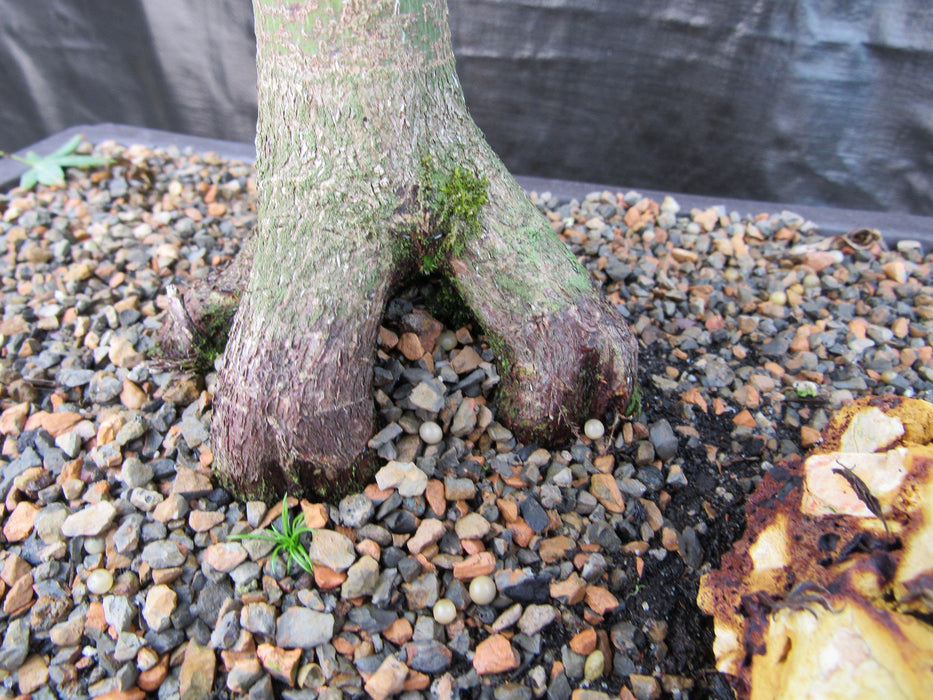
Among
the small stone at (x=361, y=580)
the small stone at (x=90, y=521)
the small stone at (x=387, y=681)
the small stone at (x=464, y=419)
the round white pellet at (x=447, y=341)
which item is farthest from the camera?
the round white pellet at (x=447, y=341)

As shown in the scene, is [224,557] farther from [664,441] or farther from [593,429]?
[664,441]

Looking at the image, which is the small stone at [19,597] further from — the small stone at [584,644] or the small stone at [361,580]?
the small stone at [584,644]

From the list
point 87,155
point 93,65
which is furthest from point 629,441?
point 93,65

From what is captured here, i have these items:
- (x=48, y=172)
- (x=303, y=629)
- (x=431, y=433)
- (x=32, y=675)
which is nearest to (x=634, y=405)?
(x=431, y=433)

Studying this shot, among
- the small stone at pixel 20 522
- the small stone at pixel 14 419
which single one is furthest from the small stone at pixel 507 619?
the small stone at pixel 14 419

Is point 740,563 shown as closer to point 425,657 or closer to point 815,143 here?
point 425,657

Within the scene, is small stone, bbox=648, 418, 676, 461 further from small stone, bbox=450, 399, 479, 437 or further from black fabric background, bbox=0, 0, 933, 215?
black fabric background, bbox=0, 0, 933, 215
